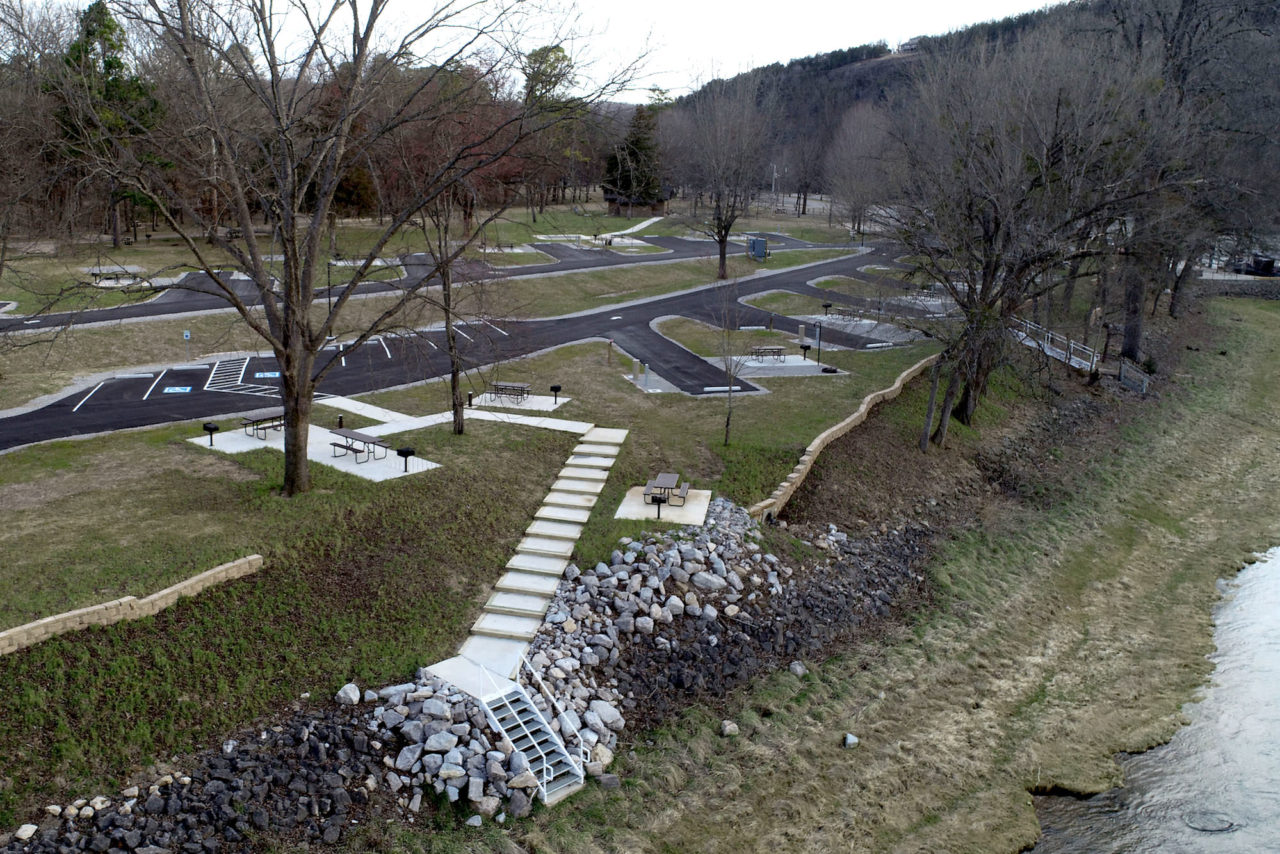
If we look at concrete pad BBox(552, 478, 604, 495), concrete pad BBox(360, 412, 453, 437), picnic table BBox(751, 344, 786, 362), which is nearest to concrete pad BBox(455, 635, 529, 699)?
concrete pad BBox(552, 478, 604, 495)

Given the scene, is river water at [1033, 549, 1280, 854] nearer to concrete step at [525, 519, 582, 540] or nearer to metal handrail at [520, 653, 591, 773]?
metal handrail at [520, 653, 591, 773]

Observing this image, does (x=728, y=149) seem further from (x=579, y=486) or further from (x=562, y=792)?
(x=562, y=792)

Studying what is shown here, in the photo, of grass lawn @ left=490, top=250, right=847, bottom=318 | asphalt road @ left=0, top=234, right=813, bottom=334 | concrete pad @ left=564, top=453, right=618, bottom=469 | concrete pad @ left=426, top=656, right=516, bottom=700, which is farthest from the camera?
grass lawn @ left=490, top=250, right=847, bottom=318

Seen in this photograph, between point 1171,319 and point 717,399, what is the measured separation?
104 ft

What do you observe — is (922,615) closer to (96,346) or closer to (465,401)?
(465,401)

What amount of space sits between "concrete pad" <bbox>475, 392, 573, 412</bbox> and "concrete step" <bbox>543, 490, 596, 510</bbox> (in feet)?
19.3

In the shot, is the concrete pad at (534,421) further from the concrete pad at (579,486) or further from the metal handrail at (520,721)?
the metal handrail at (520,721)

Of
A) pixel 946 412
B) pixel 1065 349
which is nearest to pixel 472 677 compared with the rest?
pixel 946 412

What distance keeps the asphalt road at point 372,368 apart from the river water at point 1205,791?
12121 mm

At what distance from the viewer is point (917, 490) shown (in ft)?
72.7

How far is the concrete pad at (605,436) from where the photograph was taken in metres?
21.8

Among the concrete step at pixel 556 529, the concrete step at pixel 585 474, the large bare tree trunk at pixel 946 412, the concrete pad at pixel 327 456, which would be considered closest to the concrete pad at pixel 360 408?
the concrete pad at pixel 327 456

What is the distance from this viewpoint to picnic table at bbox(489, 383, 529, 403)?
24677 mm

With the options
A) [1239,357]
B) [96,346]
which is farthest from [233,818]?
[1239,357]
